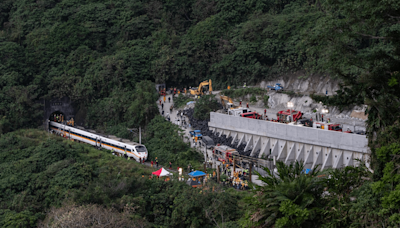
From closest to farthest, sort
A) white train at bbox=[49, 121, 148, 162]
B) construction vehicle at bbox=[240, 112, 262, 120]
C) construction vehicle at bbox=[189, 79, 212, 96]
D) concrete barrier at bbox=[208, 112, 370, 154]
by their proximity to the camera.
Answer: concrete barrier at bbox=[208, 112, 370, 154], construction vehicle at bbox=[240, 112, 262, 120], white train at bbox=[49, 121, 148, 162], construction vehicle at bbox=[189, 79, 212, 96]

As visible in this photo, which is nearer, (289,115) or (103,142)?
(289,115)

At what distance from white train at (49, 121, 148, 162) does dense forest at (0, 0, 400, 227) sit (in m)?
2.49

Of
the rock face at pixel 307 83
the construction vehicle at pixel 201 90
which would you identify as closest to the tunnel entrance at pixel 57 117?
the construction vehicle at pixel 201 90

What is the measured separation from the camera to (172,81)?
59.6m

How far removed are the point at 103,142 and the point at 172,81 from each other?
16800mm

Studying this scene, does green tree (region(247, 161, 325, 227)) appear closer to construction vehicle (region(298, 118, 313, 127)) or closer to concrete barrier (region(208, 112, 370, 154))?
concrete barrier (region(208, 112, 370, 154))

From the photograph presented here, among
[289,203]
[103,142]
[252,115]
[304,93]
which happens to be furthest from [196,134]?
[289,203]

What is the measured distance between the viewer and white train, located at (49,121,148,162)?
→ 43062 millimetres

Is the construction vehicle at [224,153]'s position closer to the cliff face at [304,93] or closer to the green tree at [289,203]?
the cliff face at [304,93]

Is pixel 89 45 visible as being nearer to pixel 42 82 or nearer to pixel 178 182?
pixel 42 82

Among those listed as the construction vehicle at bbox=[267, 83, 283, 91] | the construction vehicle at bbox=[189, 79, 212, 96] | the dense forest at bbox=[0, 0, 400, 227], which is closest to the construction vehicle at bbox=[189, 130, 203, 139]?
the dense forest at bbox=[0, 0, 400, 227]

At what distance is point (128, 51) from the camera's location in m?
60.9

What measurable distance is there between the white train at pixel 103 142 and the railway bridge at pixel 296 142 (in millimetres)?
8969

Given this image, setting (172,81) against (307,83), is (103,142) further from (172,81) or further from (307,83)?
(307,83)
